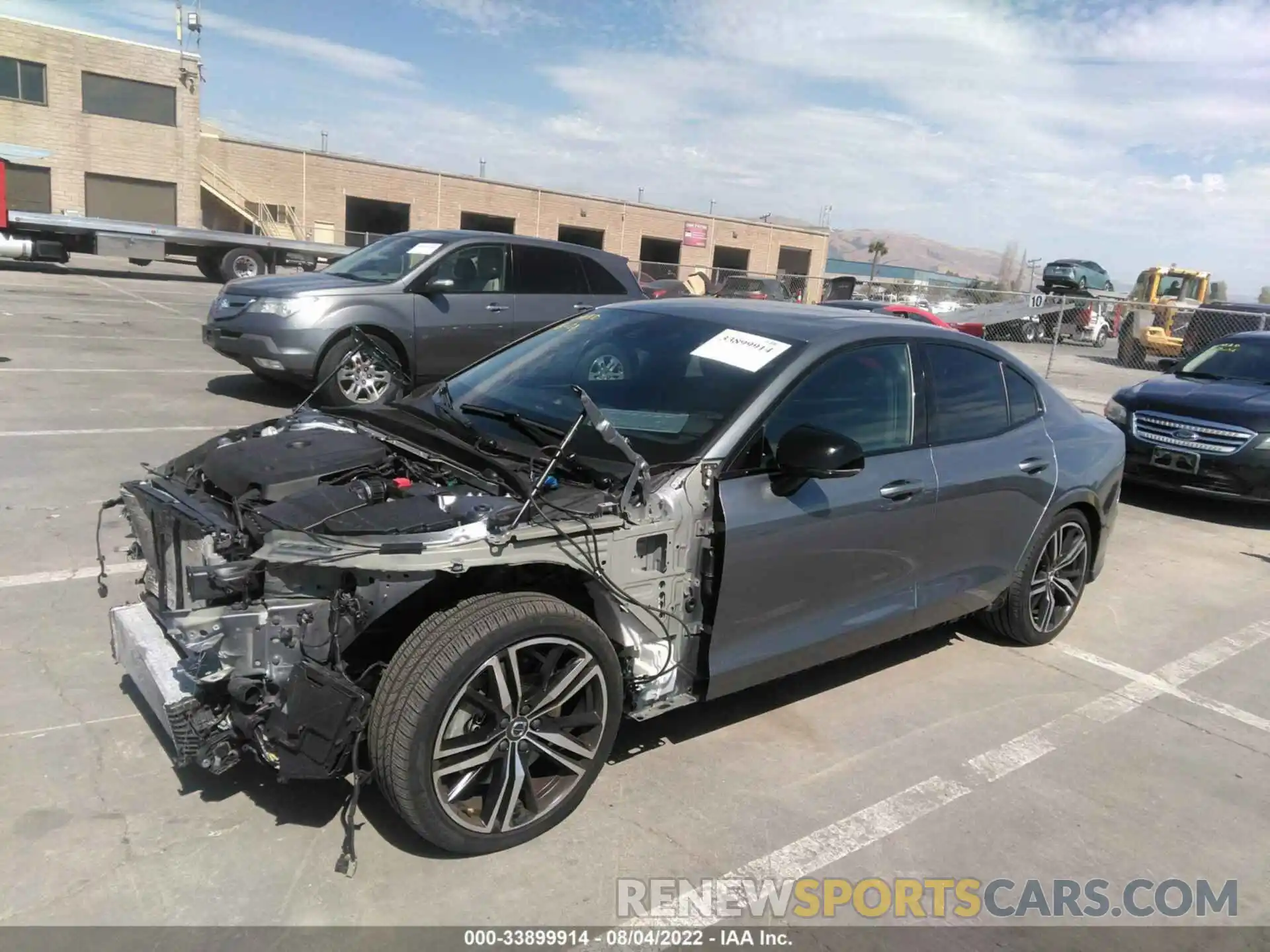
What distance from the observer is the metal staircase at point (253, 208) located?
3716 centimetres

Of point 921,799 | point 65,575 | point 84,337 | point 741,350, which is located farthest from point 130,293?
point 921,799

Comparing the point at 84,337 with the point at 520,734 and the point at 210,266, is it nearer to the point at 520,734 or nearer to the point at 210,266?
the point at 520,734

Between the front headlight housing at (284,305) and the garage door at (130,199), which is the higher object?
the garage door at (130,199)

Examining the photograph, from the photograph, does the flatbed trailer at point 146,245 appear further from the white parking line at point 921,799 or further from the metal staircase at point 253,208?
the white parking line at point 921,799

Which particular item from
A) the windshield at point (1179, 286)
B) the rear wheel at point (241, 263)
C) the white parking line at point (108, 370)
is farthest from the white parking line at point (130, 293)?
the windshield at point (1179, 286)

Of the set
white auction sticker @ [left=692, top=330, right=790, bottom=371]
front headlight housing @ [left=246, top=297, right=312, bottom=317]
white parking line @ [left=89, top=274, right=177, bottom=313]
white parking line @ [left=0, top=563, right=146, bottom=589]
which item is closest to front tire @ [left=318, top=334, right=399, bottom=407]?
front headlight housing @ [left=246, top=297, right=312, bottom=317]

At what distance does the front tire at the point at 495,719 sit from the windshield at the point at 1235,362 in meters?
8.57

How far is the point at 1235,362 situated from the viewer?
9.25m

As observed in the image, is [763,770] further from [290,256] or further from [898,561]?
[290,256]


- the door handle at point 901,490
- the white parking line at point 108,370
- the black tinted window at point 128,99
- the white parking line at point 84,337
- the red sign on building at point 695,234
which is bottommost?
the white parking line at point 108,370

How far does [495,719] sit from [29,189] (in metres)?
39.3

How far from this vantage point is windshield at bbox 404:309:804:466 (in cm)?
345

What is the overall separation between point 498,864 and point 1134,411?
310 inches

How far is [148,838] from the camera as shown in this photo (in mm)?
2836
